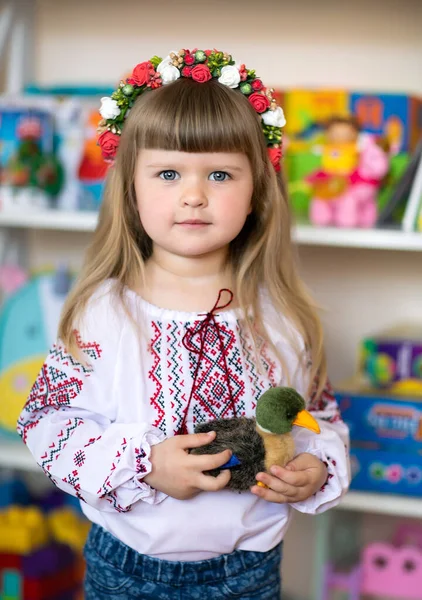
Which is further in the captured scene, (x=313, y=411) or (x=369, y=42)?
(x=369, y=42)

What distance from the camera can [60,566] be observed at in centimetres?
174

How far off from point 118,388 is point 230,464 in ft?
0.54

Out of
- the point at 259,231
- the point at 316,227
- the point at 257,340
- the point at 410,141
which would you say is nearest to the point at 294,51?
the point at 410,141

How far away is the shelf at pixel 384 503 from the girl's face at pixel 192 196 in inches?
24.5

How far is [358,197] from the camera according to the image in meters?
1.45

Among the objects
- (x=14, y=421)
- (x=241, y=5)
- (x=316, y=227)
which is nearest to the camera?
(x=316, y=227)

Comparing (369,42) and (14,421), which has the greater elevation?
(369,42)

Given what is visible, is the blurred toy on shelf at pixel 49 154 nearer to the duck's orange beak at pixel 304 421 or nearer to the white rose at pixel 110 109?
the white rose at pixel 110 109

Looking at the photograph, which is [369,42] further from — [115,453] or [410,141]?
[115,453]

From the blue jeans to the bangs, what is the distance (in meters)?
0.48

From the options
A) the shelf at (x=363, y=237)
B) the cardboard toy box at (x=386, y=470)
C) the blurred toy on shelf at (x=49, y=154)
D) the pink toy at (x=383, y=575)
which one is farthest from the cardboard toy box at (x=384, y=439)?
the blurred toy on shelf at (x=49, y=154)

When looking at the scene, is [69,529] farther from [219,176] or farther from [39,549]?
[219,176]

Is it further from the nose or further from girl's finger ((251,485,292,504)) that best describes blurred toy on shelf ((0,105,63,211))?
girl's finger ((251,485,292,504))

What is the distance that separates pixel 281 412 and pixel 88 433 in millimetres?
226
